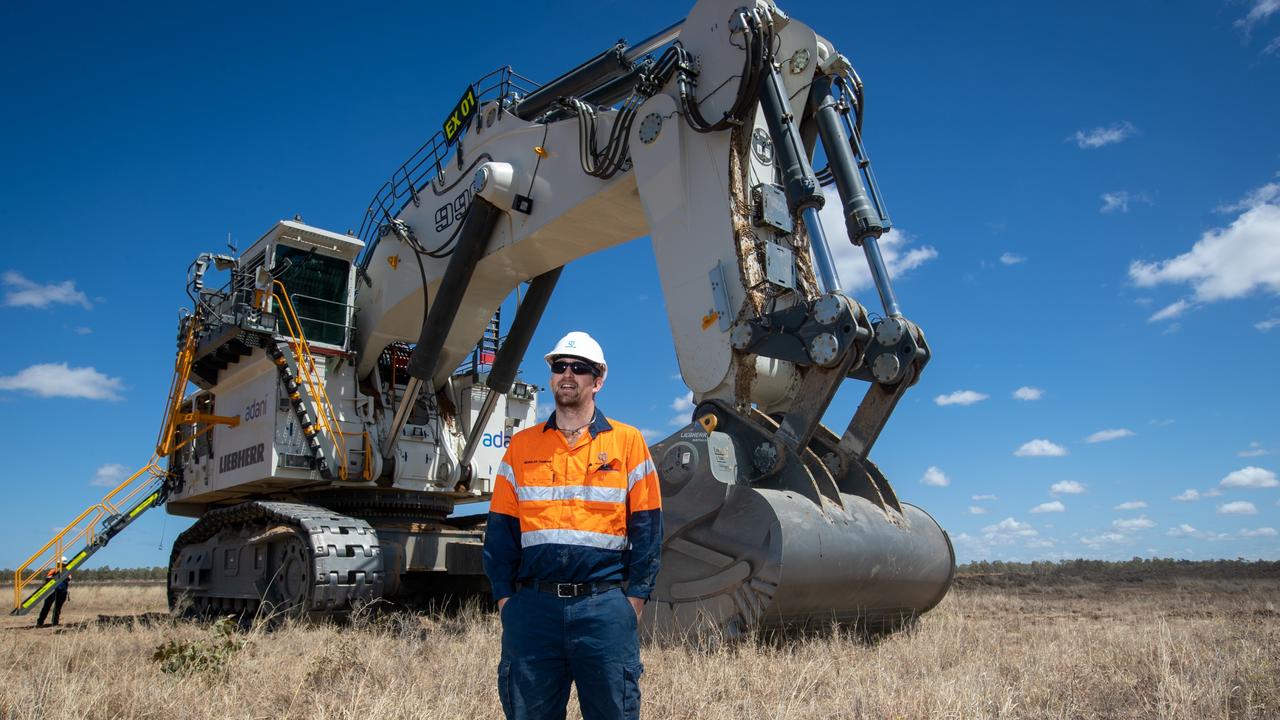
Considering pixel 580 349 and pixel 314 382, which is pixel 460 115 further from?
pixel 580 349

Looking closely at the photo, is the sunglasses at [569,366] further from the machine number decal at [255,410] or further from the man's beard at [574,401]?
the machine number decal at [255,410]

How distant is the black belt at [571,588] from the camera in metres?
2.97

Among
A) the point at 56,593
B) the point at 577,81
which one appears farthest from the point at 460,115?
the point at 56,593

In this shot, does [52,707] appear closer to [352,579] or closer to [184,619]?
[352,579]

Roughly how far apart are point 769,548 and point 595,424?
2649 millimetres

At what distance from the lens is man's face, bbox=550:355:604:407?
3188 millimetres

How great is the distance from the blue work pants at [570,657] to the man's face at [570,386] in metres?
0.68

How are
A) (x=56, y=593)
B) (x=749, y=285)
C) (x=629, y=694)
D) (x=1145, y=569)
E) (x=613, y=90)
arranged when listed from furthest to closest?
1. (x=1145, y=569)
2. (x=56, y=593)
3. (x=613, y=90)
4. (x=749, y=285)
5. (x=629, y=694)

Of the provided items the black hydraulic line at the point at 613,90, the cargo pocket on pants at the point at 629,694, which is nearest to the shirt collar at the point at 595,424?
the cargo pocket on pants at the point at 629,694

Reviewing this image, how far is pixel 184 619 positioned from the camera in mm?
11055

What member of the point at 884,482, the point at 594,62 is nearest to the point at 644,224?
the point at 594,62

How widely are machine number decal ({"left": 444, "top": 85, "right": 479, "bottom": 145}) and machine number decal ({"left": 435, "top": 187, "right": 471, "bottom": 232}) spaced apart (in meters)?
0.79

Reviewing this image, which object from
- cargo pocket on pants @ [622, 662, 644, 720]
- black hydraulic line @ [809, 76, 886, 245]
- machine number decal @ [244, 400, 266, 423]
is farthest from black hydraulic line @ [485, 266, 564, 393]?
cargo pocket on pants @ [622, 662, 644, 720]

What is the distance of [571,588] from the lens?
297cm
